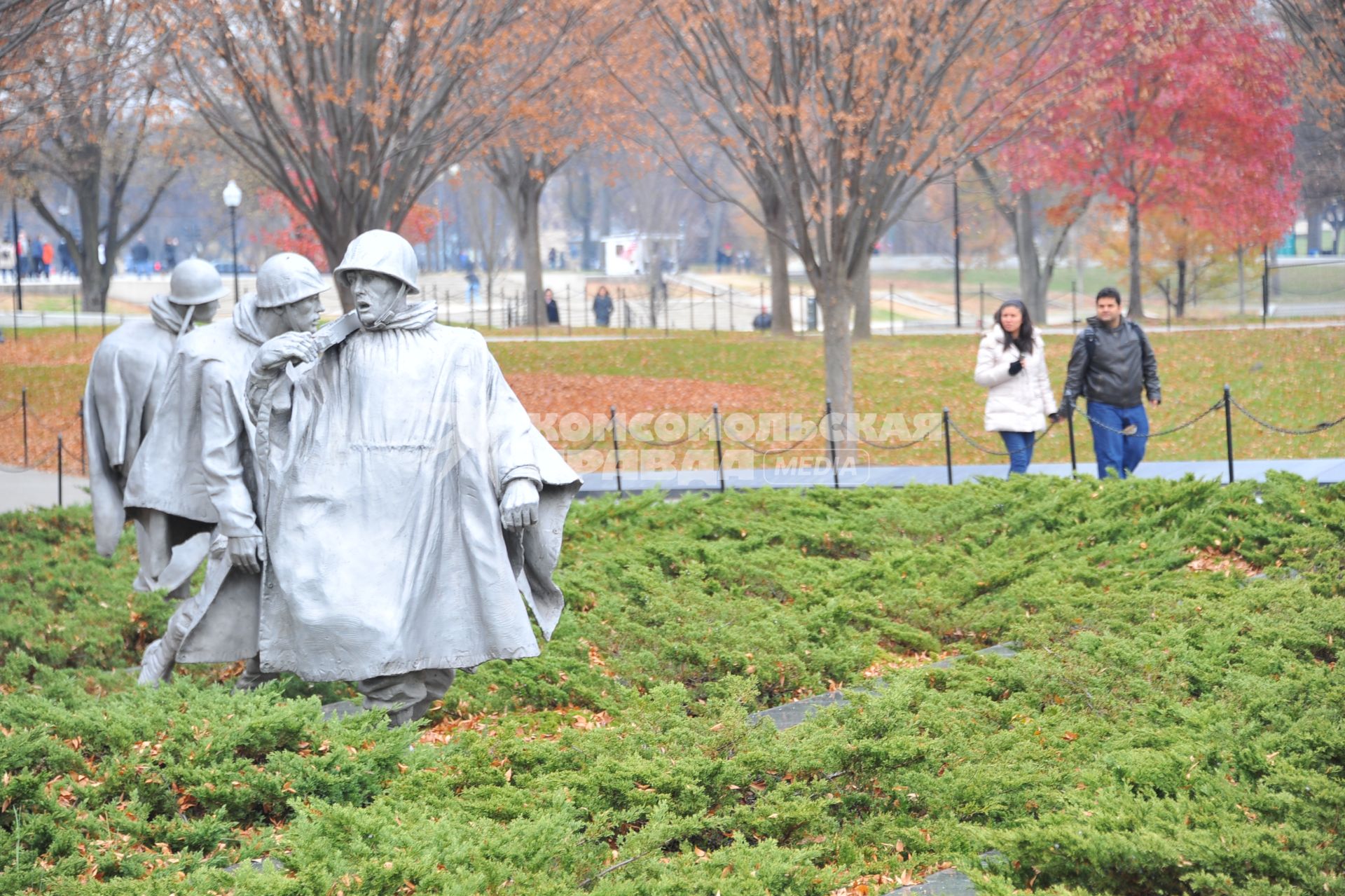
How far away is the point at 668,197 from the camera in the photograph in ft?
200

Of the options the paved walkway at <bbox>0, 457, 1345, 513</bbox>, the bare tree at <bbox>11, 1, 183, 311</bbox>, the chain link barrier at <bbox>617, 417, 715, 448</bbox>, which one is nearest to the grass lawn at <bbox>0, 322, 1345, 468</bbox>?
the chain link barrier at <bbox>617, 417, 715, 448</bbox>

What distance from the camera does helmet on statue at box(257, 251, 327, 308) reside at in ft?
22.3

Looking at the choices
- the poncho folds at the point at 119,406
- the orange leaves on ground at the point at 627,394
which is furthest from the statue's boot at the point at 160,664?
the orange leaves on ground at the point at 627,394

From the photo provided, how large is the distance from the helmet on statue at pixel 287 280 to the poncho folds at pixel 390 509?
2.81ft

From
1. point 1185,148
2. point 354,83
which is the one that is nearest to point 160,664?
point 354,83

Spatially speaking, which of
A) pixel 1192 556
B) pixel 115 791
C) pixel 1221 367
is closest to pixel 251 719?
pixel 115 791

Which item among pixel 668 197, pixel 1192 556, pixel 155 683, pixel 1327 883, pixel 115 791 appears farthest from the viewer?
pixel 668 197

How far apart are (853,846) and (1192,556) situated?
4.82 metres

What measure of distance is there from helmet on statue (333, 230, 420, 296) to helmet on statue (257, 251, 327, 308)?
32.9 inches

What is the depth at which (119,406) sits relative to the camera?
8.40 meters

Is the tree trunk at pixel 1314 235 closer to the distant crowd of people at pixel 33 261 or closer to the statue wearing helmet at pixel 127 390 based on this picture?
the distant crowd of people at pixel 33 261

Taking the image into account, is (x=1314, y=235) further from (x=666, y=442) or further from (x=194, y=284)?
(x=194, y=284)

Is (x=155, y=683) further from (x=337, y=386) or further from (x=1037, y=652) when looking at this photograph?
(x=1037, y=652)

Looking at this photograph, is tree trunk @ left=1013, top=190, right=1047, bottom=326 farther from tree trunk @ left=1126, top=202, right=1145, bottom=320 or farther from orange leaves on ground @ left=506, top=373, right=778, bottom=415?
orange leaves on ground @ left=506, top=373, right=778, bottom=415
